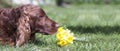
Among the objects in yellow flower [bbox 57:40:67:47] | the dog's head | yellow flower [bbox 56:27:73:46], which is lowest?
yellow flower [bbox 57:40:67:47]

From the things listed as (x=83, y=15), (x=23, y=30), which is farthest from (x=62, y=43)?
(x=83, y=15)

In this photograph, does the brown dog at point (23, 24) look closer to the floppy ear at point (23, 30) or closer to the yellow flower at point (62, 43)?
the floppy ear at point (23, 30)

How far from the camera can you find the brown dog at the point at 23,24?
744 cm

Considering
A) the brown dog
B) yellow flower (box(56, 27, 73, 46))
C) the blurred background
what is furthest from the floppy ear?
the blurred background

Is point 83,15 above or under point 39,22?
under

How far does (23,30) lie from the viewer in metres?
7.41

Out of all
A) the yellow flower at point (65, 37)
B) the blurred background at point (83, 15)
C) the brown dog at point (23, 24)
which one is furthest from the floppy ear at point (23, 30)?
the blurred background at point (83, 15)

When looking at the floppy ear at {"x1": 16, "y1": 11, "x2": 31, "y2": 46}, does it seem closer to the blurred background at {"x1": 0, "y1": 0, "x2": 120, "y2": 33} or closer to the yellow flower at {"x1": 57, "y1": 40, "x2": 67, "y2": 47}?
the yellow flower at {"x1": 57, "y1": 40, "x2": 67, "y2": 47}

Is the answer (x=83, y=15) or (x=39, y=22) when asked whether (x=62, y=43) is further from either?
(x=83, y=15)

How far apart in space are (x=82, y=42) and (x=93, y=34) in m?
1.04

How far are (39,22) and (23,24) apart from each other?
23 cm

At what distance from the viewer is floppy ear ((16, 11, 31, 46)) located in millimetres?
7418

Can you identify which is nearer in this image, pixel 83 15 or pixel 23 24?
pixel 23 24

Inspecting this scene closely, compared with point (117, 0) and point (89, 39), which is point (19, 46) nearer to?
point (89, 39)
